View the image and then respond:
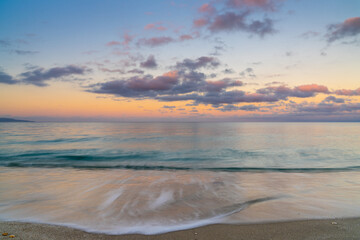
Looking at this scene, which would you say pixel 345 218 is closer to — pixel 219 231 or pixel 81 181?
pixel 219 231

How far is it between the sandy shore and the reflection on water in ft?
0.90

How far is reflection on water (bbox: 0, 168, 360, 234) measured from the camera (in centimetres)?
505

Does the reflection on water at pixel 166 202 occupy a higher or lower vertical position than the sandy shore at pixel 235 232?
lower

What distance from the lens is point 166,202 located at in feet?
21.1

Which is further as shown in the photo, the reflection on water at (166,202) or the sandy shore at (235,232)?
the reflection on water at (166,202)

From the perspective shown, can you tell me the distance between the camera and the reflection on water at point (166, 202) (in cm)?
505

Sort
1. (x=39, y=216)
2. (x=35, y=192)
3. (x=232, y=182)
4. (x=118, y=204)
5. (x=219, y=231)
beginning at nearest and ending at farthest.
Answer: (x=219, y=231) → (x=39, y=216) → (x=118, y=204) → (x=35, y=192) → (x=232, y=182)

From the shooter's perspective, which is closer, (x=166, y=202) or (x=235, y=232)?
(x=235, y=232)

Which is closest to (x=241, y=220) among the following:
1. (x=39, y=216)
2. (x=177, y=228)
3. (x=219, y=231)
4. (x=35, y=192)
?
(x=219, y=231)

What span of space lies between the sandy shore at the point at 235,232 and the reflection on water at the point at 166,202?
274 millimetres

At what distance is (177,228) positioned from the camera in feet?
15.0

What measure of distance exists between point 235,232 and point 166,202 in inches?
102

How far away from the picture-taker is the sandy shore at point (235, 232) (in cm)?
419

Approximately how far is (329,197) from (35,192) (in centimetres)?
1017
